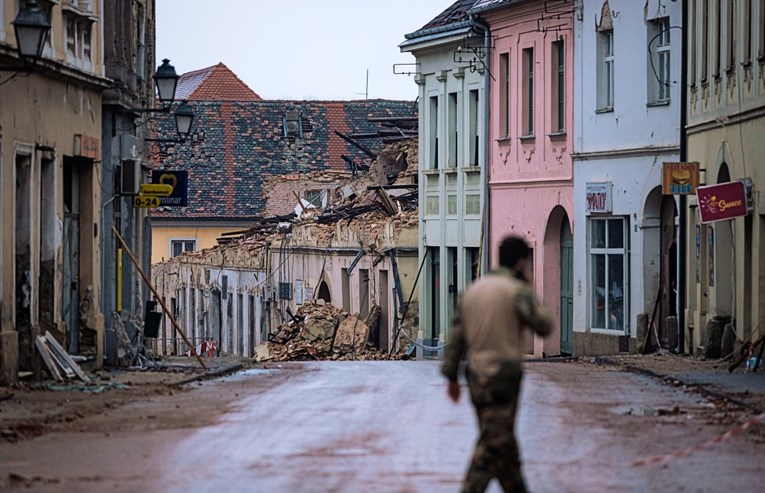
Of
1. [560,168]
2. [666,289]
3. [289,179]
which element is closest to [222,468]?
[666,289]

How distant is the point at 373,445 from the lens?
49.4 feet

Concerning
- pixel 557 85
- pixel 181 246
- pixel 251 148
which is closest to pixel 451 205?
pixel 557 85

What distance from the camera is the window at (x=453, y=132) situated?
47.2 metres

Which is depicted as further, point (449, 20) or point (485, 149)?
point (449, 20)

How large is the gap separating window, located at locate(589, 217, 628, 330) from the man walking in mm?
26183

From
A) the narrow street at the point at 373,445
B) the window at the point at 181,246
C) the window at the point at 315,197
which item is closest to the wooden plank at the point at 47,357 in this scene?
the narrow street at the point at 373,445

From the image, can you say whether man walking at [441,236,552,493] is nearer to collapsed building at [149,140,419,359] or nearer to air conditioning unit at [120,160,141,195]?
air conditioning unit at [120,160,141,195]

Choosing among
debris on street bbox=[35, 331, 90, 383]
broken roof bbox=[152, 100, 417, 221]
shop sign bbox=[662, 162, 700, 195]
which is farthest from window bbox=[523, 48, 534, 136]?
broken roof bbox=[152, 100, 417, 221]

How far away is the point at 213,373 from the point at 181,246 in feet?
164

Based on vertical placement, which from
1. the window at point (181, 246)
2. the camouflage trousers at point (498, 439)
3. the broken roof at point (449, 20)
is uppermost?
the broken roof at point (449, 20)

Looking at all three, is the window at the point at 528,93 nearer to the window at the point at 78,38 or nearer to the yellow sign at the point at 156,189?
the yellow sign at the point at 156,189

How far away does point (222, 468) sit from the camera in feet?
44.4

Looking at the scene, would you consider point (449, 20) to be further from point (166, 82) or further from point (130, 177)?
point (166, 82)

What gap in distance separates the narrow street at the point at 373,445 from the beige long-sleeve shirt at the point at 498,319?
5.54 ft
